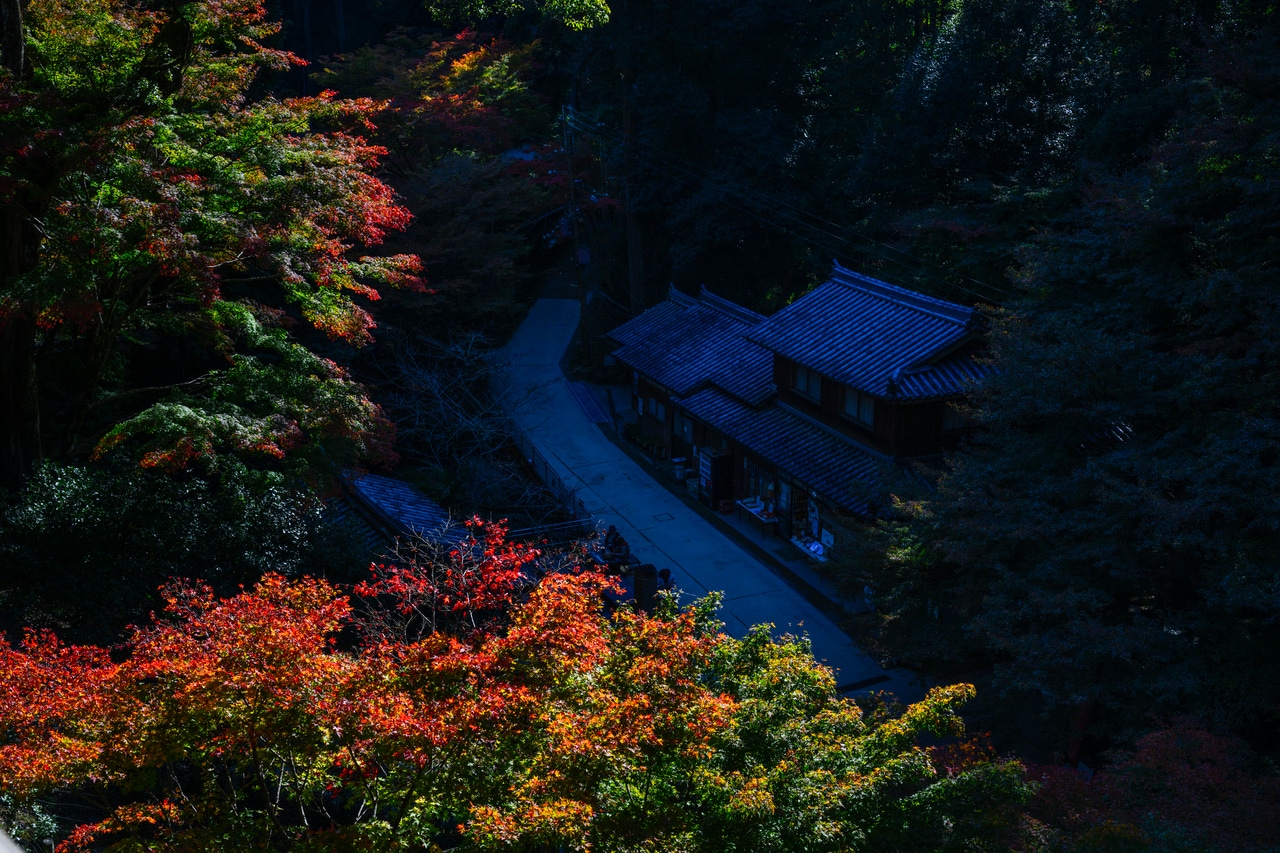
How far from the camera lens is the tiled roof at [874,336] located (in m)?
20.8

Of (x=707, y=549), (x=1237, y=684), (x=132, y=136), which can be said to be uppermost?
(x=132, y=136)

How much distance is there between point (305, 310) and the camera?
49.6 ft

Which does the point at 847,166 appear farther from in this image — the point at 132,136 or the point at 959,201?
the point at 132,136

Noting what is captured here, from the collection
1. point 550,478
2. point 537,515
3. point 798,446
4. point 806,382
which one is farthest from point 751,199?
point 537,515

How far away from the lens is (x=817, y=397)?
23.7 meters

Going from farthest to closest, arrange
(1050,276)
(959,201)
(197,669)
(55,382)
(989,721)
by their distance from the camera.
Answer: (959,201)
(55,382)
(1050,276)
(989,721)
(197,669)

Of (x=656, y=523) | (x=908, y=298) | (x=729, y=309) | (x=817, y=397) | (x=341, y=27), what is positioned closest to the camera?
(x=908, y=298)

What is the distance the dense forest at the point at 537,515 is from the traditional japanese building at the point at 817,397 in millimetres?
1650

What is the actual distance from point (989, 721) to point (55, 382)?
17.3m

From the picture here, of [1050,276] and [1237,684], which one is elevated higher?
[1050,276]

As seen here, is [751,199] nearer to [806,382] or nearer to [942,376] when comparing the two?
[806,382]

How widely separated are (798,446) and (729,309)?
8167mm

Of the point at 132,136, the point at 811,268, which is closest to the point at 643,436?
the point at 811,268

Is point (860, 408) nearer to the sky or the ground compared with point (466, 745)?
nearer to the ground
